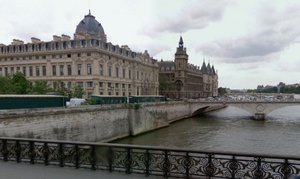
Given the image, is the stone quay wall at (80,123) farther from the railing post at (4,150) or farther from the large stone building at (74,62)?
the large stone building at (74,62)

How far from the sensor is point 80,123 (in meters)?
28.3

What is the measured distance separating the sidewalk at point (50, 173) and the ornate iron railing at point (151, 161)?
0.23 m

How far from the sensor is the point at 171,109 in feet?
183

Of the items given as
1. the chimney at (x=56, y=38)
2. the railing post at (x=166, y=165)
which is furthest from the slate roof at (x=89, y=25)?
the railing post at (x=166, y=165)

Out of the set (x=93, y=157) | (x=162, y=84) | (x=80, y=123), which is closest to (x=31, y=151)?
(x=93, y=157)

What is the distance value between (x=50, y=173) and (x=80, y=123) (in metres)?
20.3

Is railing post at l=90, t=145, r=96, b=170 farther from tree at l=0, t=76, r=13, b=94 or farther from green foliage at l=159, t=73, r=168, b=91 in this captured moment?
green foliage at l=159, t=73, r=168, b=91

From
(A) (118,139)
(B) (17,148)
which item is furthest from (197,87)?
(B) (17,148)

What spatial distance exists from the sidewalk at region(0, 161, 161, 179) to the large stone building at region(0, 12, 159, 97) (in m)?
46.7

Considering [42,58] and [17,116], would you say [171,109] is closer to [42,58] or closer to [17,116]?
[42,58]

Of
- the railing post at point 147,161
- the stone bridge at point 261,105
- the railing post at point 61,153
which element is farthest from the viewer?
the stone bridge at point 261,105

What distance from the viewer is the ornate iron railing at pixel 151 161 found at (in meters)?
7.16

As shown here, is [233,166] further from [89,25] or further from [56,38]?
[89,25]

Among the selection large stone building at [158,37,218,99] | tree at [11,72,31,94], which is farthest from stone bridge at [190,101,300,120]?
large stone building at [158,37,218,99]
